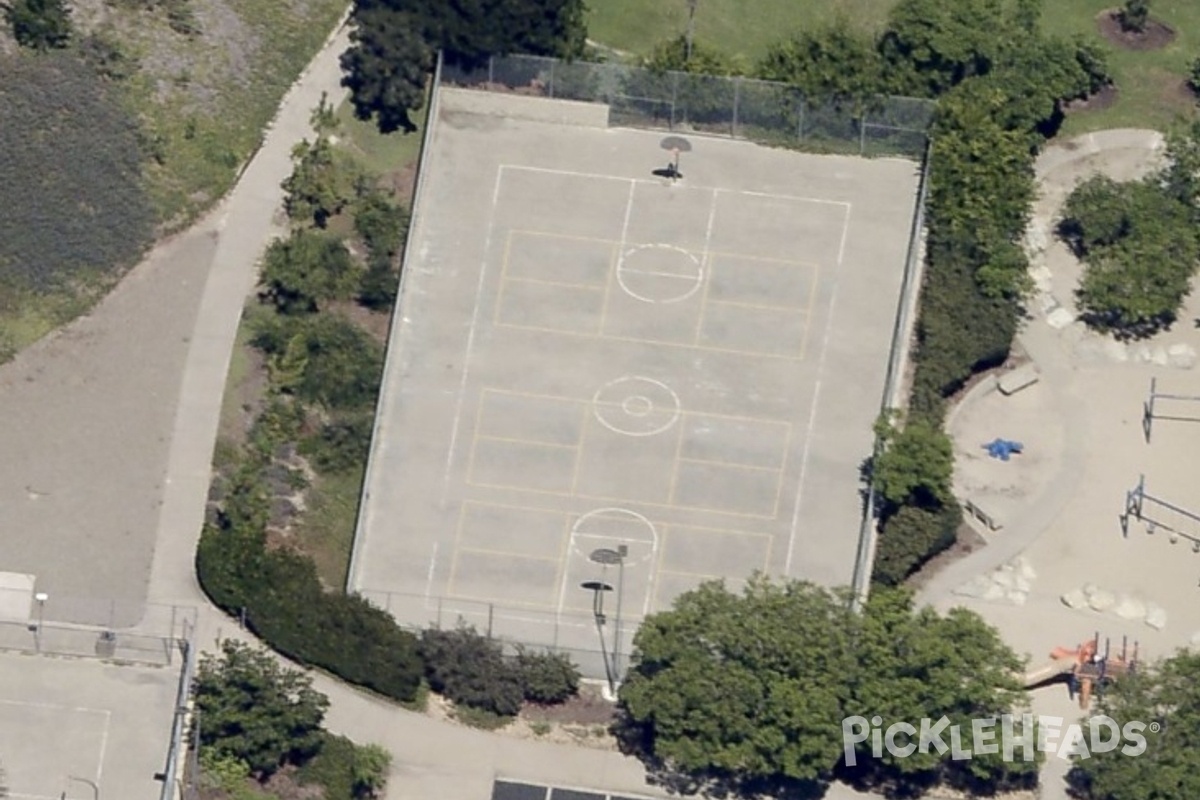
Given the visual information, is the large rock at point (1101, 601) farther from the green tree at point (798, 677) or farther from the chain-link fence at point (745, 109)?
the chain-link fence at point (745, 109)

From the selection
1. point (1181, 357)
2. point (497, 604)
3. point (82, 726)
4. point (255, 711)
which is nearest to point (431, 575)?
point (497, 604)

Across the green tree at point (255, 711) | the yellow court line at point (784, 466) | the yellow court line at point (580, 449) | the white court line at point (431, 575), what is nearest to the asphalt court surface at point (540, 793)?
the green tree at point (255, 711)

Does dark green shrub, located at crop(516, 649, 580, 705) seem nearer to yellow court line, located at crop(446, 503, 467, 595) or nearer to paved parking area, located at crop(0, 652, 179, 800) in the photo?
yellow court line, located at crop(446, 503, 467, 595)

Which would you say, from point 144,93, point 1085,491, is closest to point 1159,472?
point 1085,491

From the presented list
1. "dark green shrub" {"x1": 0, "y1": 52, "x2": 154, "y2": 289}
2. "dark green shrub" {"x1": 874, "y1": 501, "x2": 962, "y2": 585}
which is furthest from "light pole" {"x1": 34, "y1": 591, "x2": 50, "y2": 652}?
"dark green shrub" {"x1": 874, "y1": 501, "x2": 962, "y2": 585}

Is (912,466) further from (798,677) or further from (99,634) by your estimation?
(99,634)

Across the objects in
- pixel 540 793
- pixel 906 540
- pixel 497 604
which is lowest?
pixel 540 793
